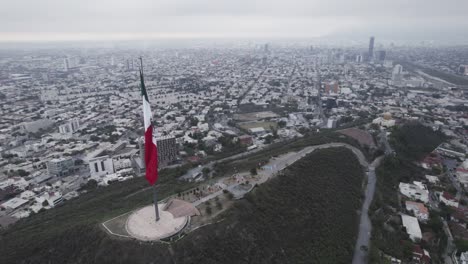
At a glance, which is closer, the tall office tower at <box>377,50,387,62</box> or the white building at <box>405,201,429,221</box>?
the white building at <box>405,201,429,221</box>

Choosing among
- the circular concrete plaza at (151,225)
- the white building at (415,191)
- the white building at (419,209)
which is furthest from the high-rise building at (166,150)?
the white building at (415,191)

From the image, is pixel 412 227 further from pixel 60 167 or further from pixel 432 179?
pixel 60 167

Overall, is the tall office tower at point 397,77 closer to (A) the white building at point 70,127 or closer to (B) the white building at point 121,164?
(B) the white building at point 121,164

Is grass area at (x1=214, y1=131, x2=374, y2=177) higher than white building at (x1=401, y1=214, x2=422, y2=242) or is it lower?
higher

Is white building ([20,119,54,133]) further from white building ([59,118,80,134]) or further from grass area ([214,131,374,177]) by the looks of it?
grass area ([214,131,374,177])

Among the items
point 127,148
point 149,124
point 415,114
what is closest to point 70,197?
point 127,148

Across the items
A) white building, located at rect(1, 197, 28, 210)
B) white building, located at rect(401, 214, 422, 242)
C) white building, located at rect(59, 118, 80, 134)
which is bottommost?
white building, located at rect(401, 214, 422, 242)

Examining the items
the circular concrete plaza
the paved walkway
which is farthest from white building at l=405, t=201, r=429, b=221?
the circular concrete plaza

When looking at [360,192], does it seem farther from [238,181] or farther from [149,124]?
[149,124]
